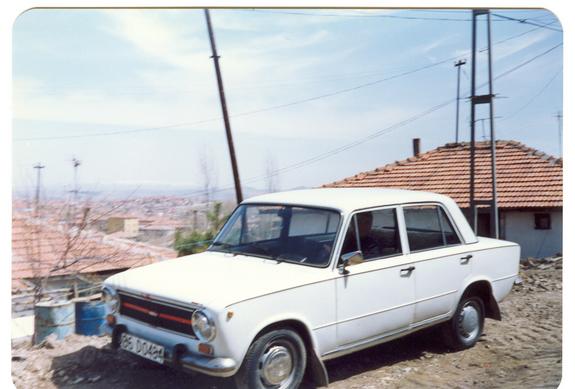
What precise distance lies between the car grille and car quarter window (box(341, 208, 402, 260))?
130 cm

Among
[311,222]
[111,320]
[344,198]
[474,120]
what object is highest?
[474,120]

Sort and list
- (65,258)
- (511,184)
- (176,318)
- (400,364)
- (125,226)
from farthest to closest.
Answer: (511,184) → (125,226) → (65,258) → (400,364) → (176,318)

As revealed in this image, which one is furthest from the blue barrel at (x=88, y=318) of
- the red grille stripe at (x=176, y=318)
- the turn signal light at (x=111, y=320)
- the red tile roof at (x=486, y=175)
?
the red tile roof at (x=486, y=175)

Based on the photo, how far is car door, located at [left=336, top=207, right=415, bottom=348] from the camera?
3.69m

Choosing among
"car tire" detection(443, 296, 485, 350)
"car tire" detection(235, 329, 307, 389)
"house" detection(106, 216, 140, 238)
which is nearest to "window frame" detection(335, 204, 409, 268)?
"car tire" detection(235, 329, 307, 389)

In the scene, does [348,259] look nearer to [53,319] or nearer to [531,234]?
[53,319]

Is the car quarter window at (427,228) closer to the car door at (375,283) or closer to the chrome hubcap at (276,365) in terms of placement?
the car door at (375,283)

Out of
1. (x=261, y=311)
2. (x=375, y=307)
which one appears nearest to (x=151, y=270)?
(x=261, y=311)

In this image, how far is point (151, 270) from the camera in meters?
3.81

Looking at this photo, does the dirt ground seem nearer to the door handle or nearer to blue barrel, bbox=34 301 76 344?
blue barrel, bbox=34 301 76 344

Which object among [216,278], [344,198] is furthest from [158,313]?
[344,198]

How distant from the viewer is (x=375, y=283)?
3873 mm

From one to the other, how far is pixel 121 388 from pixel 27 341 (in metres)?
1.10

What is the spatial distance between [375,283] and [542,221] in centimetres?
279
